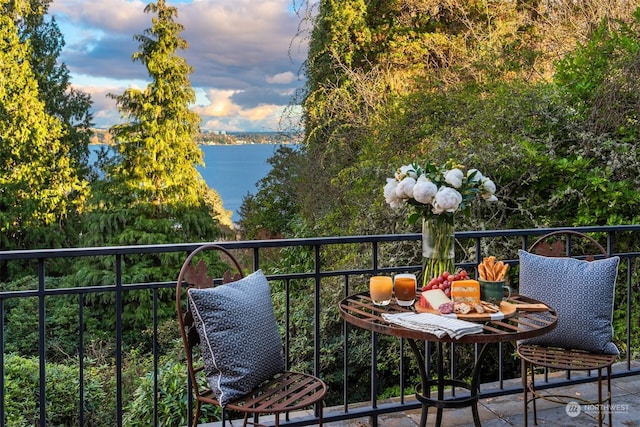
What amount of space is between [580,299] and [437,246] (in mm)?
781

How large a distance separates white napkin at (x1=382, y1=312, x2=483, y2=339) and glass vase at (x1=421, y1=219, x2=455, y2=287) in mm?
321

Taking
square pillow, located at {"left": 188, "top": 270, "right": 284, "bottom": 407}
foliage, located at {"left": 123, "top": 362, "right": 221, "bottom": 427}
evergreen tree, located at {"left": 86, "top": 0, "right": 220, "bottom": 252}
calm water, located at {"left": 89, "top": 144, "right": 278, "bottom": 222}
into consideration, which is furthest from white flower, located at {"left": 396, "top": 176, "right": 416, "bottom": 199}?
calm water, located at {"left": 89, "top": 144, "right": 278, "bottom": 222}

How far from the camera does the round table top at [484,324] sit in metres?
2.08

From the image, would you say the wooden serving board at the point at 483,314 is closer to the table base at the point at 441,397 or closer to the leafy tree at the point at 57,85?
the table base at the point at 441,397

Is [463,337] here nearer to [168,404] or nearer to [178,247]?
[178,247]

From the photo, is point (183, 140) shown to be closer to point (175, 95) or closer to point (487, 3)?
point (175, 95)

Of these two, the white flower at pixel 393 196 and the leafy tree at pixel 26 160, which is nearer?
the white flower at pixel 393 196

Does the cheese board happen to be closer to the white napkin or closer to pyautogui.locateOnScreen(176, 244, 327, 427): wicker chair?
the white napkin

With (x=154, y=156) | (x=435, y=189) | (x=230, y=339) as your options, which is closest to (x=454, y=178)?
(x=435, y=189)

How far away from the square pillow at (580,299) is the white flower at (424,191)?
32.0 inches

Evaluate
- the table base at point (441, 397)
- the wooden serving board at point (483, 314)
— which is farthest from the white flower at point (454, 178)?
the table base at point (441, 397)

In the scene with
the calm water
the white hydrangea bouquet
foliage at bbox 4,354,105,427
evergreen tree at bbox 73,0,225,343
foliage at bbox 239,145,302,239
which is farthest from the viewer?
the calm water

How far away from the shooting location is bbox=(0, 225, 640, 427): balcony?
2.53 m

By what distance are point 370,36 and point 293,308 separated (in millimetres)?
5877
